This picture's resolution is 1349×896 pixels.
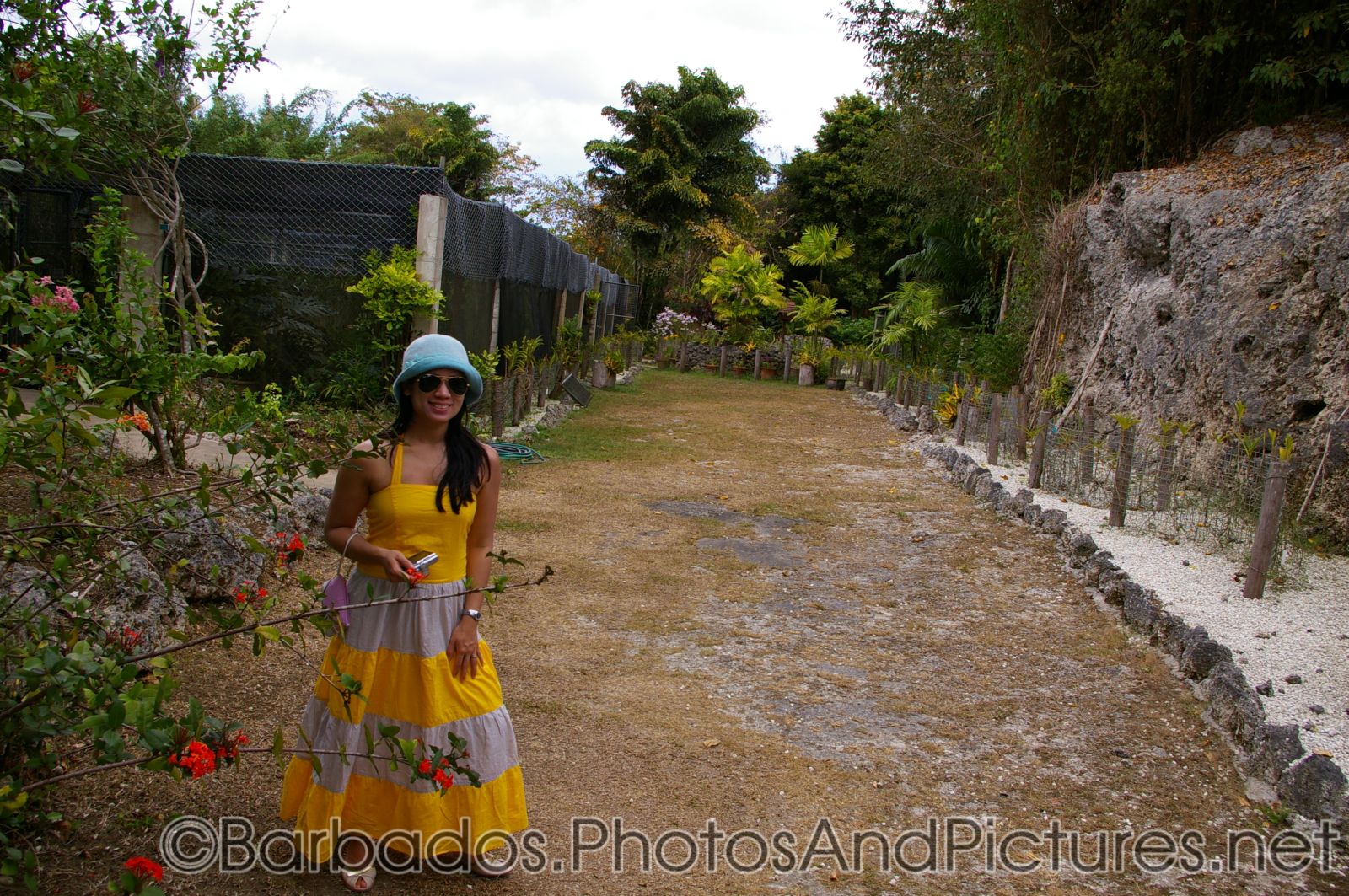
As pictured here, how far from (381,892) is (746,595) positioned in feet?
11.4

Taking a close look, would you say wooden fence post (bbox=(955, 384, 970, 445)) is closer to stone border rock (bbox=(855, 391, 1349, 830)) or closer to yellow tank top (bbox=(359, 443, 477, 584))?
stone border rock (bbox=(855, 391, 1349, 830))

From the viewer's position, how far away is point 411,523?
2838mm

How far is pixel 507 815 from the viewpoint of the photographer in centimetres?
292

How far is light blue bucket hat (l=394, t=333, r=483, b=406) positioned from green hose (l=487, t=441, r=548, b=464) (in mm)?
6775

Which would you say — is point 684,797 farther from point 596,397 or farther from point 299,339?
point 596,397

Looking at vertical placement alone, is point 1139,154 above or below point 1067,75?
below

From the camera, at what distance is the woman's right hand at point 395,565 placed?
8.79 feet

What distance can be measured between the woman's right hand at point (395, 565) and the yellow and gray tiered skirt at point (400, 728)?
0.39ft

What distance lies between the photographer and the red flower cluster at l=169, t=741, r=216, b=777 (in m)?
2.07

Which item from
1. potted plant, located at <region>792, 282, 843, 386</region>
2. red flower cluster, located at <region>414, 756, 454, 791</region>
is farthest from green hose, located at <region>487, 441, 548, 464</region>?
potted plant, located at <region>792, 282, 843, 386</region>

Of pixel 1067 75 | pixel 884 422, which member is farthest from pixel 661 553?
pixel 884 422

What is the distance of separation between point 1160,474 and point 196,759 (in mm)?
6793

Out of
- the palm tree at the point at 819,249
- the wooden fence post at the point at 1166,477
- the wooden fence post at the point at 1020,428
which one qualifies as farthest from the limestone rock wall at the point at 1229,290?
the palm tree at the point at 819,249

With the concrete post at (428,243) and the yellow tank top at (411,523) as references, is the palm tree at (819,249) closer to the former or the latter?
the concrete post at (428,243)
